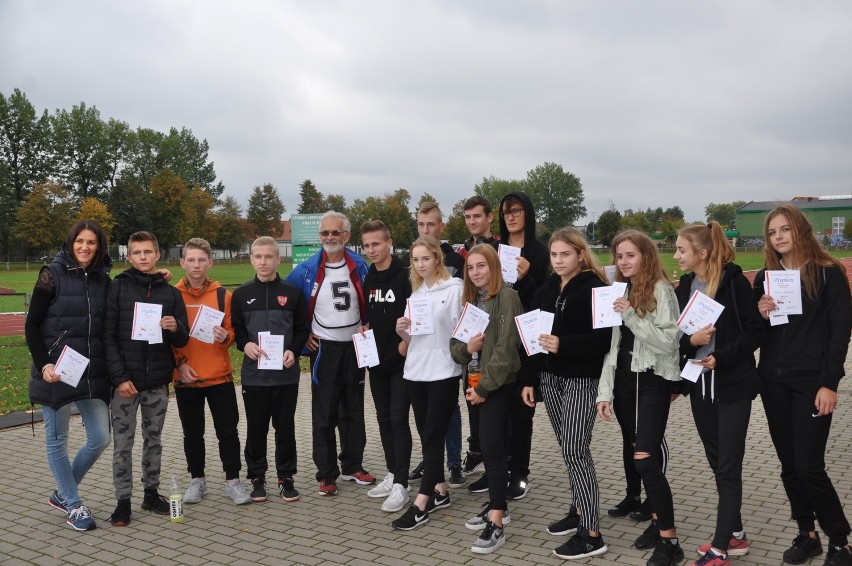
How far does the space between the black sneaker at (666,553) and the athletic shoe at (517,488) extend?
1.54 m

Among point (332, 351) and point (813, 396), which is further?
point (332, 351)

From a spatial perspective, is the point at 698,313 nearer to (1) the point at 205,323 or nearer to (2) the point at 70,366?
(1) the point at 205,323

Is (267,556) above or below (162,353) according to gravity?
below

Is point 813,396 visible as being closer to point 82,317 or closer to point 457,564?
point 457,564

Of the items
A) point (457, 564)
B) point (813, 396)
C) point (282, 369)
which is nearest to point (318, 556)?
point (457, 564)

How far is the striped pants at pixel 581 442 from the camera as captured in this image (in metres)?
4.79

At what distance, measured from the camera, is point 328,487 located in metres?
6.16

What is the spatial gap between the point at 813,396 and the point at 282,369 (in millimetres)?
3840

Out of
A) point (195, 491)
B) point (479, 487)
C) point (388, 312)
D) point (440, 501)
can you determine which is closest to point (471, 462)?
point (479, 487)

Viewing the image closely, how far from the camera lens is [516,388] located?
5.17m

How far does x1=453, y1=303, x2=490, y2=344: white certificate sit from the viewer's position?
197 inches

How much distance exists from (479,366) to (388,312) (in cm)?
101

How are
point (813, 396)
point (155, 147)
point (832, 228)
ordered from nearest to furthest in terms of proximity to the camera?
point (813, 396)
point (155, 147)
point (832, 228)

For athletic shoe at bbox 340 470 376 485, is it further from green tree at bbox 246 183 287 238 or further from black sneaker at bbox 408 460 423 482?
green tree at bbox 246 183 287 238
